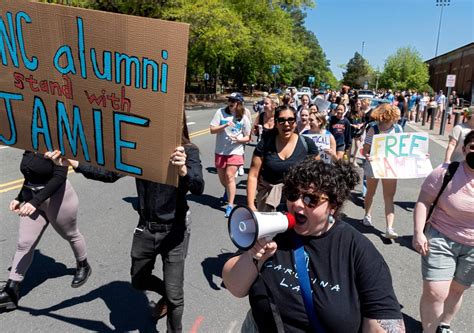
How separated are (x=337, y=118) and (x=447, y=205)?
17.2ft

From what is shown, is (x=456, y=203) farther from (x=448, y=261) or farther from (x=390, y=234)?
(x=390, y=234)

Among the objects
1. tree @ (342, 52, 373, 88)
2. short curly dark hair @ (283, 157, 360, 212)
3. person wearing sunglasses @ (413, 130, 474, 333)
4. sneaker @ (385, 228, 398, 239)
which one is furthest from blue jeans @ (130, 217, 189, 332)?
tree @ (342, 52, 373, 88)

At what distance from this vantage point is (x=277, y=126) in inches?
145

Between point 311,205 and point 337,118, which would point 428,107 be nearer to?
point 337,118

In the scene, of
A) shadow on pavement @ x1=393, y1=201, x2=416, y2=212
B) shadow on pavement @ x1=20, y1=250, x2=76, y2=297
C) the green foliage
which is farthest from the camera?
the green foliage

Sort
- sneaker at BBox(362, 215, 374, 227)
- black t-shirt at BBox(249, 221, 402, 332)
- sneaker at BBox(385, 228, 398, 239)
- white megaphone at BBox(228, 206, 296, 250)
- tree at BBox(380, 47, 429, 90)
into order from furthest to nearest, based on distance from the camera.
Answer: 1. tree at BBox(380, 47, 429, 90)
2. sneaker at BBox(362, 215, 374, 227)
3. sneaker at BBox(385, 228, 398, 239)
4. black t-shirt at BBox(249, 221, 402, 332)
5. white megaphone at BBox(228, 206, 296, 250)

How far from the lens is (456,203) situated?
2.95m

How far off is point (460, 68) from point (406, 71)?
8.90 metres

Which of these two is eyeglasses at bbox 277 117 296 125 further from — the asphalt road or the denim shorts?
the asphalt road

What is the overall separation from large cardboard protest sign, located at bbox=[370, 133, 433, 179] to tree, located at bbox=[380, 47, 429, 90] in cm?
5926

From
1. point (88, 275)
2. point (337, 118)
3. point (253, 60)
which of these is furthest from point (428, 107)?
point (88, 275)

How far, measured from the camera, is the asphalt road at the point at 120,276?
3.35 m

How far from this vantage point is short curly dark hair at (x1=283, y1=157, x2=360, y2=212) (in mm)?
1802

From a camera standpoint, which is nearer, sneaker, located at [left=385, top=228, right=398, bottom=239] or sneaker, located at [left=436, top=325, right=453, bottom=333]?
sneaker, located at [left=436, top=325, right=453, bottom=333]
